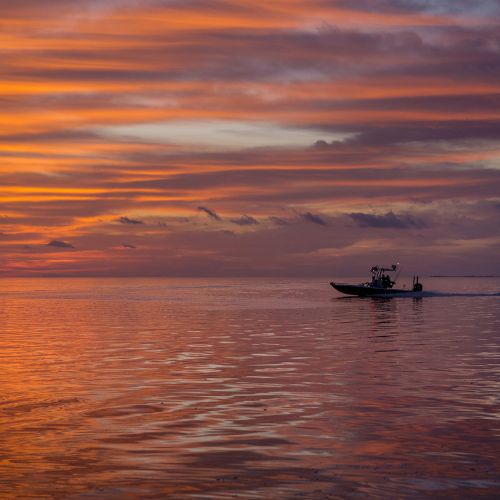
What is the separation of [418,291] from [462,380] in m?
120

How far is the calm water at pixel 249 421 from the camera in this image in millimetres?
16766

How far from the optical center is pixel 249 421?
2375 cm

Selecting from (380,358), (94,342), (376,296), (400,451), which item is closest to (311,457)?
(400,451)

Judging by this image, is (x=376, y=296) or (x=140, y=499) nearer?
(x=140, y=499)

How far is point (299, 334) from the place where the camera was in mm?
60875

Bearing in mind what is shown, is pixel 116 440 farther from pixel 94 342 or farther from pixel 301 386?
pixel 94 342

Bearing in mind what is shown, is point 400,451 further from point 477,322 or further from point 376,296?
point 376,296

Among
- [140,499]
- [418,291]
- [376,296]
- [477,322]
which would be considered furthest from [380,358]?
[418,291]

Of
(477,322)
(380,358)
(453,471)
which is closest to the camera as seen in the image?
(453,471)

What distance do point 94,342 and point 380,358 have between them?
65.1ft

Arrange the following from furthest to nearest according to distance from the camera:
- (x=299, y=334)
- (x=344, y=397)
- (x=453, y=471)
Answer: (x=299, y=334)
(x=344, y=397)
(x=453, y=471)

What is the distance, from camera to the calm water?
16766mm

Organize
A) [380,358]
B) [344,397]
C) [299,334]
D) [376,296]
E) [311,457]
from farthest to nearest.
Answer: [376,296] < [299,334] < [380,358] < [344,397] < [311,457]

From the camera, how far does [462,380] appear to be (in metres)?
33.1
